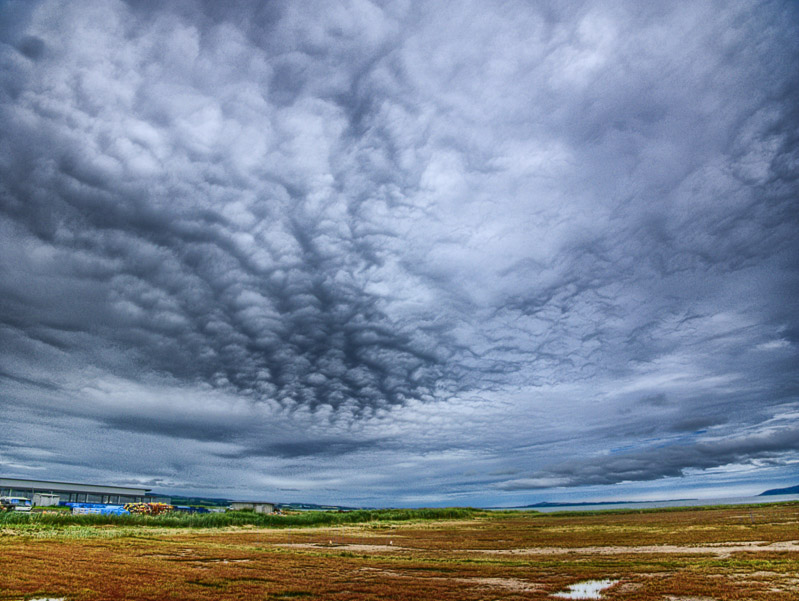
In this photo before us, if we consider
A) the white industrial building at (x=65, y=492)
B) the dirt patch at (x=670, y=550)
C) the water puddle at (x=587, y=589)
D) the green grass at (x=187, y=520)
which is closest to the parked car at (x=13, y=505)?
the white industrial building at (x=65, y=492)

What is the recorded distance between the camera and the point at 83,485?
163 m

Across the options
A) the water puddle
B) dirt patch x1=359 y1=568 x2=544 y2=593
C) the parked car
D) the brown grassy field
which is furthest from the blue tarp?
the water puddle

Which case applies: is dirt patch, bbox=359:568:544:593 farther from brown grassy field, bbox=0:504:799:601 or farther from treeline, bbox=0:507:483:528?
treeline, bbox=0:507:483:528

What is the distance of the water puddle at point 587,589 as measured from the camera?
25023 mm

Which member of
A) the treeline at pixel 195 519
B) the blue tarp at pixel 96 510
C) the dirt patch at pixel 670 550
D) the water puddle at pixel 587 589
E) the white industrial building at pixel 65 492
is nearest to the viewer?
the water puddle at pixel 587 589

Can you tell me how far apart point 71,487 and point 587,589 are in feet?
604

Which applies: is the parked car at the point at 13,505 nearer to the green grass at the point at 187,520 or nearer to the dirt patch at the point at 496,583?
the green grass at the point at 187,520

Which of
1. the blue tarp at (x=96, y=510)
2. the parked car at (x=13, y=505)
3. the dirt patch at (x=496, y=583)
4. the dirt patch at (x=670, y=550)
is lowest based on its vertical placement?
the dirt patch at (x=670, y=550)

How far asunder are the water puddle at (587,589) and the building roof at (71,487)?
164 meters

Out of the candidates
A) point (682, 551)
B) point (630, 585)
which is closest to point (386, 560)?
Answer: point (630, 585)

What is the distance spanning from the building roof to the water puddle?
539ft

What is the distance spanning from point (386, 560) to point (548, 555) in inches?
659

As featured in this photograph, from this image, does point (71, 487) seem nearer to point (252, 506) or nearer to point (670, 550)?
point (252, 506)

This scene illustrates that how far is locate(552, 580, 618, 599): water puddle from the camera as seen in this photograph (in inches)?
985
